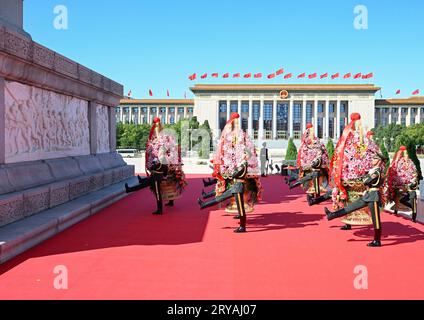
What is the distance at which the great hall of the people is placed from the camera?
186ft

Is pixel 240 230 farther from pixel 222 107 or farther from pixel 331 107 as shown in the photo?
pixel 331 107

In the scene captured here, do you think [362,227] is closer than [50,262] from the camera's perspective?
No

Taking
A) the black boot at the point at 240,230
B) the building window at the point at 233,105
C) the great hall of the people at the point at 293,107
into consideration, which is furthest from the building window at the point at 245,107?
the black boot at the point at 240,230

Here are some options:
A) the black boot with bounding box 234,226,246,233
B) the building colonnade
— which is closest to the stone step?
the black boot with bounding box 234,226,246,233

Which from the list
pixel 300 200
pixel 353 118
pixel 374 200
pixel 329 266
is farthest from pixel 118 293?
pixel 300 200

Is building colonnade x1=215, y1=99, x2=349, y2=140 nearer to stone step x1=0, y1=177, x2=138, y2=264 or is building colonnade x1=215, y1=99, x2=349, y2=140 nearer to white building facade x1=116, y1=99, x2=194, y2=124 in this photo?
white building facade x1=116, y1=99, x2=194, y2=124

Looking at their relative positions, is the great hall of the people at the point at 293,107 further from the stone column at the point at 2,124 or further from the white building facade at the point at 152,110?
the stone column at the point at 2,124

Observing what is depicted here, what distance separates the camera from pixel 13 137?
6004 millimetres

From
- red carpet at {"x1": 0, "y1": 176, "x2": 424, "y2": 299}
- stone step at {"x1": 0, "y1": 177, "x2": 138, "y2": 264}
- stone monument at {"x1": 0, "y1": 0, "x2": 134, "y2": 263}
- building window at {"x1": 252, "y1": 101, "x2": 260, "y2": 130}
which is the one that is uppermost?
building window at {"x1": 252, "y1": 101, "x2": 260, "y2": 130}

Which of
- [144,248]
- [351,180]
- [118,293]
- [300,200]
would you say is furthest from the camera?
[300,200]

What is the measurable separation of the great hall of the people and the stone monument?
154 feet

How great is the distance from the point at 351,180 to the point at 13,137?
5.16m

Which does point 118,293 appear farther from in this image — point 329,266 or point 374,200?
point 374,200

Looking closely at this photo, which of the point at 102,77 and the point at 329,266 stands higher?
the point at 102,77
